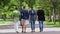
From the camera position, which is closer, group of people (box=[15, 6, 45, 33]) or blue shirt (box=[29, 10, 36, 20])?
group of people (box=[15, 6, 45, 33])

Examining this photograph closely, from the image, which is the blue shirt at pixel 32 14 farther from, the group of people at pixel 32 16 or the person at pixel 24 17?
the person at pixel 24 17

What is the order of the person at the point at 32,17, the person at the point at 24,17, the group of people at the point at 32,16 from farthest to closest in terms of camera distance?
the person at the point at 32,17 < the group of people at the point at 32,16 < the person at the point at 24,17

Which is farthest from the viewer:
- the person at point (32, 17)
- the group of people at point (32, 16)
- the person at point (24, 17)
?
the person at point (32, 17)

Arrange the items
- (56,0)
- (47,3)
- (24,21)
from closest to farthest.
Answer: (24,21), (56,0), (47,3)

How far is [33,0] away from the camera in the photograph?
4659cm

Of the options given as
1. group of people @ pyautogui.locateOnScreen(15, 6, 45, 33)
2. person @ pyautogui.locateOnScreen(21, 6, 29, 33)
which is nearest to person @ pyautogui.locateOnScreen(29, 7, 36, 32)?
group of people @ pyautogui.locateOnScreen(15, 6, 45, 33)

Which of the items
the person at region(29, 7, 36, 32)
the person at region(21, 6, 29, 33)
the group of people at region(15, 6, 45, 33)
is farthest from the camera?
the person at region(29, 7, 36, 32)

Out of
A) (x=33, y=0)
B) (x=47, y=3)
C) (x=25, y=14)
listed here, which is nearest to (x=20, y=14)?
(x=25, y=14)

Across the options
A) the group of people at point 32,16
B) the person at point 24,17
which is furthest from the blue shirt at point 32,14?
the person at point 24,17

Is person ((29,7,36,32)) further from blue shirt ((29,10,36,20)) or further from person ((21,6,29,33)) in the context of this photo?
person ((21,6,29,33))

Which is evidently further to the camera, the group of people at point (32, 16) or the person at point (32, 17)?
the person at point (32, 17)

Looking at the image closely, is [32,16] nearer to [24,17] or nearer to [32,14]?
[32,14]

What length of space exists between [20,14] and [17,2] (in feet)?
75.5

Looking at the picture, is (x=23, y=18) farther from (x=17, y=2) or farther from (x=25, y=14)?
(x=17, y=2)
